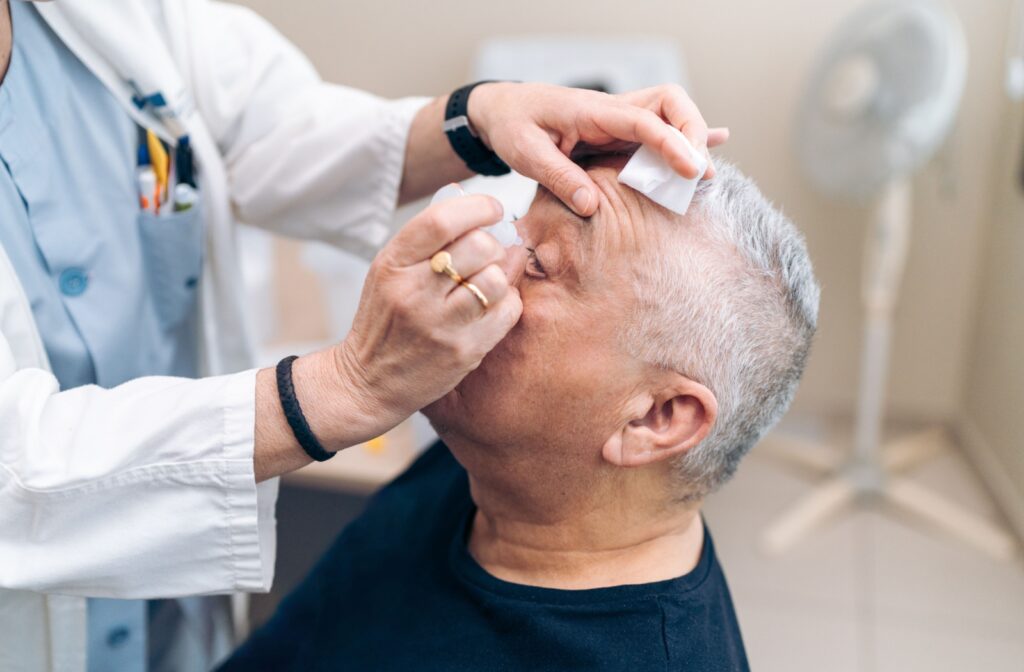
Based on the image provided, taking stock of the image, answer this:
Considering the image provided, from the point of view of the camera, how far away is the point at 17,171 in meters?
1.05

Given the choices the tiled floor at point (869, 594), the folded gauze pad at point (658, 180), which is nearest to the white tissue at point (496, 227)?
the folded gauze pad at point (658, 180)

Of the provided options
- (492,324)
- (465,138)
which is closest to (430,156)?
(465,138)

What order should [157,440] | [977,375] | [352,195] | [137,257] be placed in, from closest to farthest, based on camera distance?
1. [157,440]
2. [137,257]
3. [352,195]
4. [977,375]

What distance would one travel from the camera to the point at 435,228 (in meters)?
0.76

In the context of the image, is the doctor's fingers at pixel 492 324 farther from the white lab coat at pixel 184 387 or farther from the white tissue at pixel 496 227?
the white lab coat at pixel 184 387

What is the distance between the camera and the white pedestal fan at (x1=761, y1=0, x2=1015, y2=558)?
229 cm

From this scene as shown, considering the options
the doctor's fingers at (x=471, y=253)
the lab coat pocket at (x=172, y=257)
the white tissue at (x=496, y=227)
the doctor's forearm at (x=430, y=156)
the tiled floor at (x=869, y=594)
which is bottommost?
the tiled floor at (x=869, y=594)

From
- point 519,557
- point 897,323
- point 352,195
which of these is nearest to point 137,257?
point 352,195

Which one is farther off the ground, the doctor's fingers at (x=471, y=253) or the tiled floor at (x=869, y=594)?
the doctor's fingers at (x=471, y=253)

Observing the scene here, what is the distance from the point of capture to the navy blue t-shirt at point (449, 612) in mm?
1004

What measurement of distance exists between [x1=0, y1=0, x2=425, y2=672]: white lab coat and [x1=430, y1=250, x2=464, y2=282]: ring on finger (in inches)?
9.4

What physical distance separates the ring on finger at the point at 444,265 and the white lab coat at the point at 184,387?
24cm

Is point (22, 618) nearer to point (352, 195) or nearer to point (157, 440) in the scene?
point (157, 440)

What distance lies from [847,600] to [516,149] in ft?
6.33
